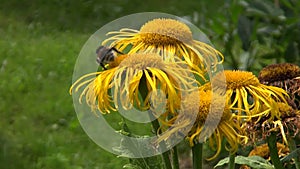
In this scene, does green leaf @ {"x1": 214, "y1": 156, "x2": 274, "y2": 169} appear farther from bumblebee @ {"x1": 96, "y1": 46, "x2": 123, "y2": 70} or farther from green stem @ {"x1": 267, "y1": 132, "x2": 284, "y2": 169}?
→ bumblebee @ {"x1": 96, "y1": 46, "x2": 123, "y2": 70}

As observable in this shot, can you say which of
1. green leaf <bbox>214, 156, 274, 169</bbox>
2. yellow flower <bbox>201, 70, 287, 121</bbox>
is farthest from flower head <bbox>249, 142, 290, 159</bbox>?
yellow flower <bbox>201, 70, 287, 121</bbox>

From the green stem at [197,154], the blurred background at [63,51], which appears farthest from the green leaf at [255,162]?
the blurred background at [63,51]

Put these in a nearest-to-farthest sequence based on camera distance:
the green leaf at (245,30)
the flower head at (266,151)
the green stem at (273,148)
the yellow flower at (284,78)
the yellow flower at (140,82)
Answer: the yellow flower at (140,82) < the green stem at (273,148) < the yellow flower at (284,78) < the flower head at (266,151) < the green leaf at (245,30)

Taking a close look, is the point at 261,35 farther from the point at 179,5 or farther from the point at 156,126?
the point at 179,5

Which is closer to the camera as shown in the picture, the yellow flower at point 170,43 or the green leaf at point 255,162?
the yellow flower at point 170,43

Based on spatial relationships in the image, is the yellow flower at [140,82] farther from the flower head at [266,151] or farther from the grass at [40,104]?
the grass at [40,104]

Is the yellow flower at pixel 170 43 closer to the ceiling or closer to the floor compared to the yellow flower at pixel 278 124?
closer to the ceiling
